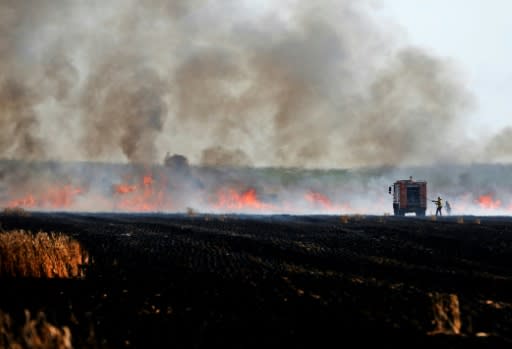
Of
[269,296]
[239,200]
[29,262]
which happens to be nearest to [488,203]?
[239,200]

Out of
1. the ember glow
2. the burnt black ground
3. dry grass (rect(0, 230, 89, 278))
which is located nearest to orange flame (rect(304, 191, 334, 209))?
the ember glow

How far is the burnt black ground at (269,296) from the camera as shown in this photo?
916 centimetres

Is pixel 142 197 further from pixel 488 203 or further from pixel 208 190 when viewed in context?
pixel 488 203

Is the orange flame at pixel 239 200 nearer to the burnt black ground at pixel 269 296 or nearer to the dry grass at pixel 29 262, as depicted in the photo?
the burnt black ground at pixel 269 296

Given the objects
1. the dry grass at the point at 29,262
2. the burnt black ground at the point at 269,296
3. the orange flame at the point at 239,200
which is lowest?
the burnt black ground at the point at 269,296

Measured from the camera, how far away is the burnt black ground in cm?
916

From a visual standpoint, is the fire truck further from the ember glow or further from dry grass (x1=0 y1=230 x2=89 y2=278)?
dry grass (x1=0 y1=230 x2=89 y2=278)

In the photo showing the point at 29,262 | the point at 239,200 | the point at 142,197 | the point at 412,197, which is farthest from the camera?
the point at 239,200

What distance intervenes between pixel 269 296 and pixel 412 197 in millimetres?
46387

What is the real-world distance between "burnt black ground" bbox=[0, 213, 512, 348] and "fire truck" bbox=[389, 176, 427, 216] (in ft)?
111

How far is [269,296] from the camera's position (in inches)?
489

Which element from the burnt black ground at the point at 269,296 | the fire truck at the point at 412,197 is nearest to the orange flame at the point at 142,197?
Answer: the fire truck at the point at 412,197

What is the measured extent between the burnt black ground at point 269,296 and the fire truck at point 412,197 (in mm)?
33700

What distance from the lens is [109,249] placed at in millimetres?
21469
